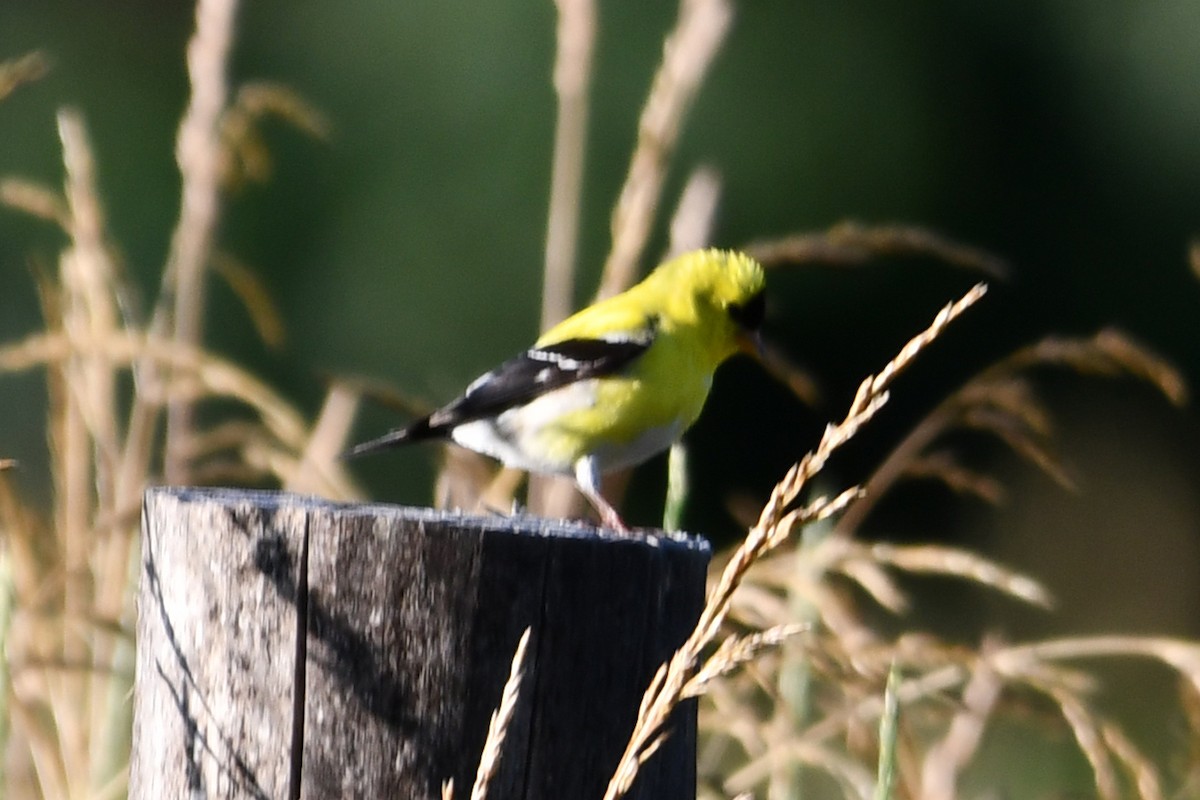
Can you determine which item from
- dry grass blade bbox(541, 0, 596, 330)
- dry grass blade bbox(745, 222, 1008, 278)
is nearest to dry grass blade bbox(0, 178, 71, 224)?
dry grass blade bbox(541, 0, 596, 330)

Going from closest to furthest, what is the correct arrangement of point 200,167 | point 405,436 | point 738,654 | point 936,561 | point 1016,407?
1. point 738,654
2. point 936,561
3. point 1016,407
4. point 200,167
5. point 405,436

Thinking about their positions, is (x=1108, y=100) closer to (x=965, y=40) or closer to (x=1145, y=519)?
(x=965, y=40)

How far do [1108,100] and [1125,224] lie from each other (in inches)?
39.8

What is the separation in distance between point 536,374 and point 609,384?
0.17 m

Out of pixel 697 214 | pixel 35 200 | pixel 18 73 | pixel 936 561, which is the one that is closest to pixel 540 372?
pixel 697 214

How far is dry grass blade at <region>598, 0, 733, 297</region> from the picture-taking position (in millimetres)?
3021

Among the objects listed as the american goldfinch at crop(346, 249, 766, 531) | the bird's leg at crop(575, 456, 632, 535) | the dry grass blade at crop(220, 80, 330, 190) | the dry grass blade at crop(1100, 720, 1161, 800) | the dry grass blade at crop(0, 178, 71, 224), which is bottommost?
the dry grass blade at crop(1100, 720, 1161, 800)

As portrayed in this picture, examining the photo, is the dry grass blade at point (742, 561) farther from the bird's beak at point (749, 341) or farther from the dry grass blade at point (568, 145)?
the bird's beak at point (749, 341)

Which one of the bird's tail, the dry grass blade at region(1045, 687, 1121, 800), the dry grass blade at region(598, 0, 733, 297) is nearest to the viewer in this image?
the dry grass blade at region(1045, 687, 1121, 800)

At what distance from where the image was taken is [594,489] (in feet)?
11.0

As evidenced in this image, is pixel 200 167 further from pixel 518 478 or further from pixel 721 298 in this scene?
pixel 721 298

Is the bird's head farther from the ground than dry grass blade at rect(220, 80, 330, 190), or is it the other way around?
dry grass blade at rect(220, 80, 330, 190)

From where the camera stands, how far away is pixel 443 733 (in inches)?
63.9

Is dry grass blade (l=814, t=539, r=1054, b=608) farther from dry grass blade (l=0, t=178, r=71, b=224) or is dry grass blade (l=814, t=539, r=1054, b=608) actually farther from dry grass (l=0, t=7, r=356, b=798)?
dry grass blade (l=0, t=178, r=71, b=224)
